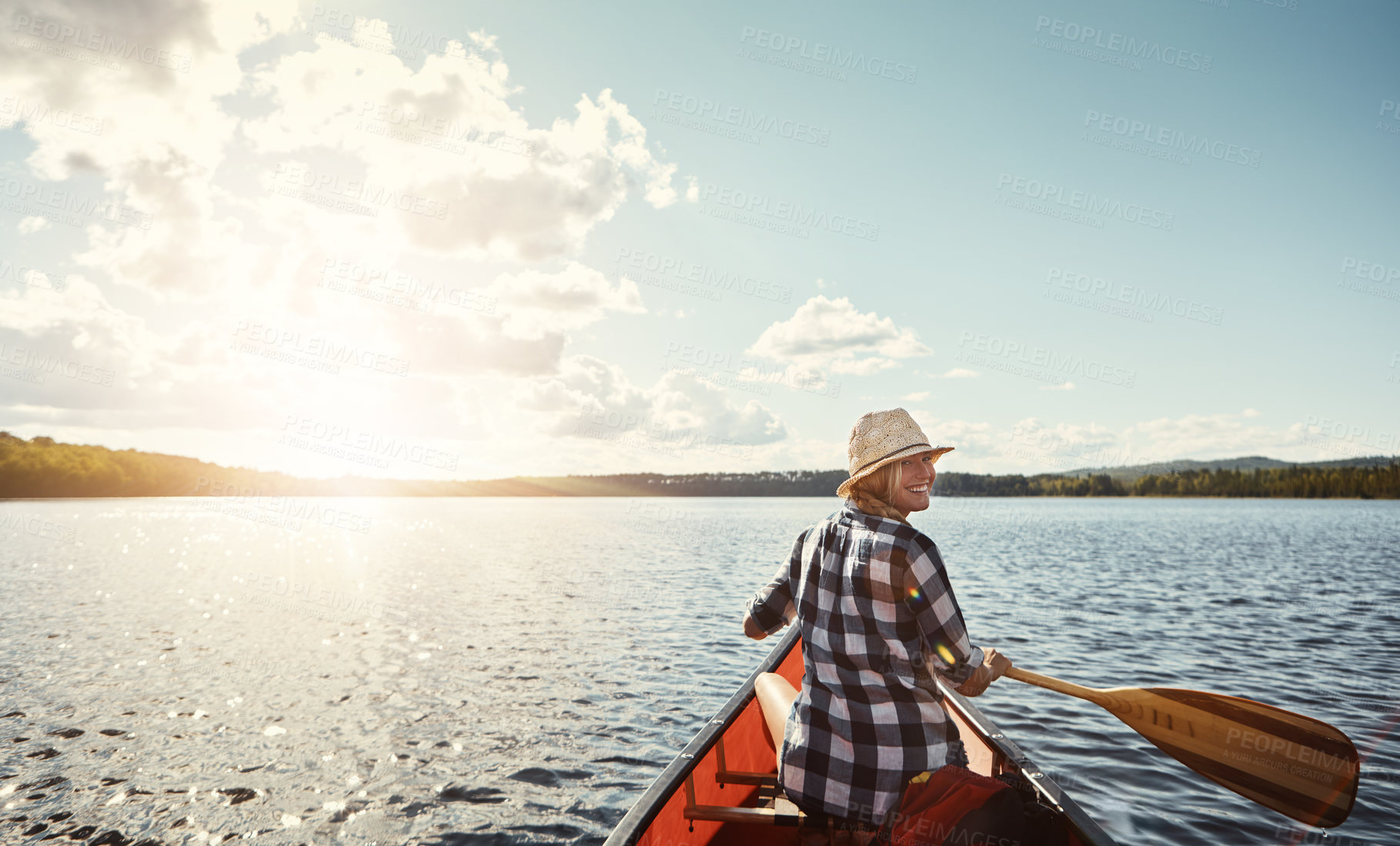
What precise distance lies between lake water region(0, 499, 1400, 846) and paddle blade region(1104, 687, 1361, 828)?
7.77ft

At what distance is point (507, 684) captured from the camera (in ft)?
35.6

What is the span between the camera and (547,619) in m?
16.1

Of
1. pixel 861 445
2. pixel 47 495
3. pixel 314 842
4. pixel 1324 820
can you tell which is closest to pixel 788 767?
pixel 861 445

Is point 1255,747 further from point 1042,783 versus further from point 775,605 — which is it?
point 775,605

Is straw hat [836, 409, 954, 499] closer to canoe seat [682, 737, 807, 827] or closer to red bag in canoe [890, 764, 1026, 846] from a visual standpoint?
red bag in canoe [890, 764, 1026, 846]

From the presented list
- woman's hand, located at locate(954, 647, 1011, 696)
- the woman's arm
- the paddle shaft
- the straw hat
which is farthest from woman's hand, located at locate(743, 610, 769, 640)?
the paddle shaft

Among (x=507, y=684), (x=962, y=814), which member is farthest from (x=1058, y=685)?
(x=507, y=684)

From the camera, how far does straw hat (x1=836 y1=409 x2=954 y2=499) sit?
3.09 metres

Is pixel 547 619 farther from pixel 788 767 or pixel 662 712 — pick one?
pixel 788 767

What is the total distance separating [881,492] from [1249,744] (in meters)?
3.26

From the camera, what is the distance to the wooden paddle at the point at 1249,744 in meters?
3.90

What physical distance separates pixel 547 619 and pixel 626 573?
8655 millimetres

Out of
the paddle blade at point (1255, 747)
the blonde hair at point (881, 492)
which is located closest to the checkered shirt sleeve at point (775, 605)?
the blonde hair at point (881, 492)

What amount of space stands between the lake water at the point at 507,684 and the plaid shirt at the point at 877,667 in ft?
13.3
